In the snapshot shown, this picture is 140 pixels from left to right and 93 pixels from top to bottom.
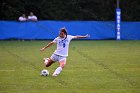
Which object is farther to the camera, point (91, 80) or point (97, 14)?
point (97, 14)

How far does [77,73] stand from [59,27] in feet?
69.2

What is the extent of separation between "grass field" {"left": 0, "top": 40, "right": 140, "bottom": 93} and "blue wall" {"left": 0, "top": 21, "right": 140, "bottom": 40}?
9846 millimetres

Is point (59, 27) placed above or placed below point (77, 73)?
below

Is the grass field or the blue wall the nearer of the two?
the grass field

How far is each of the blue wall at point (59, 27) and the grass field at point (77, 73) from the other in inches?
388

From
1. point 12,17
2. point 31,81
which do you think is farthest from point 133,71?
point 12,17

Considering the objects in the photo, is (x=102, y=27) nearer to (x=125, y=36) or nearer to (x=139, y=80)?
(x=125, y=36)

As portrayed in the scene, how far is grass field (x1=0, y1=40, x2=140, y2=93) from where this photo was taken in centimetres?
1603

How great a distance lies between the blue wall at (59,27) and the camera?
40062 mm

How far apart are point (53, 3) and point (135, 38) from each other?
31.6ft

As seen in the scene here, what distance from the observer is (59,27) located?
40875 millimetres

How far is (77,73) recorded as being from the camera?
1997 cm

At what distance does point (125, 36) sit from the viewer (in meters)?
41.9

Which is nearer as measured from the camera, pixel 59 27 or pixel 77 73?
pixel 77 73
